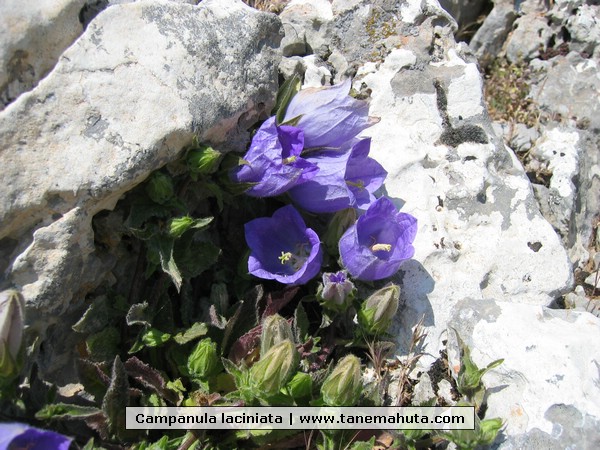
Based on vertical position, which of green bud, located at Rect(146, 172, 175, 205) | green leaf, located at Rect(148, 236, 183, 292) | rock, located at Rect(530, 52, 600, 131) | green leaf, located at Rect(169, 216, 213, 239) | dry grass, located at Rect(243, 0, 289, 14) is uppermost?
dry grass, located at Rect(243, 0, 289, 14)

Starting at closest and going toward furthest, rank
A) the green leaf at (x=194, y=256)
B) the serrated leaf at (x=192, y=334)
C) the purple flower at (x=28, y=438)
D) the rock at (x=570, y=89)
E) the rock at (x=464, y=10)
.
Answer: the purple flower at (x=28, y=438) < the serrated leaf at (x=192, y=334) < the green leaf at (x=194, y=256) < the rock at (x=570, y=89) < the rock at (x=464, y=10)

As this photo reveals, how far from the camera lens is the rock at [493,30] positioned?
19.1ft

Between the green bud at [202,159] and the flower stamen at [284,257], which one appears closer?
the green bud at [202,159]

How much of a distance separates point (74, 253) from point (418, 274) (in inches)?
72.5

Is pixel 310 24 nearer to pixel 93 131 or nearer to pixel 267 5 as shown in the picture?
pixel 267 5

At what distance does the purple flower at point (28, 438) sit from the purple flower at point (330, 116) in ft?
6.52

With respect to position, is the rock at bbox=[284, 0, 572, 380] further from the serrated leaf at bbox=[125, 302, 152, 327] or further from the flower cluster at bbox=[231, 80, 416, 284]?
the serrated leaf at bbox=[125, 302, 152, 327]

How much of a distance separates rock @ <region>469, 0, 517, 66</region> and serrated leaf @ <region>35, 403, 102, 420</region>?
14.5 ft

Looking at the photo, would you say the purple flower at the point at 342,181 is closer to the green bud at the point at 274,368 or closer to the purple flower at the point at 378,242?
the purple flower at the point at 378,242

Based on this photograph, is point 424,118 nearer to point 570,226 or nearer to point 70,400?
point 570,226

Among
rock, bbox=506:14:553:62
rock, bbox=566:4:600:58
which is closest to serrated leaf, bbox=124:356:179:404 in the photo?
rock, bbox=506:14:553:62

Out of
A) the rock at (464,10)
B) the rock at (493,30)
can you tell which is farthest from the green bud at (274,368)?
the rock at (493,30)

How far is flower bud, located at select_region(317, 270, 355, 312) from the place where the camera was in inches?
132

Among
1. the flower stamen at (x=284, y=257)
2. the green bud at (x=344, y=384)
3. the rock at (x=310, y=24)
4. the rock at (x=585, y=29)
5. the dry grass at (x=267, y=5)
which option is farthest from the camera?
the rock at (x=585, y=29)
